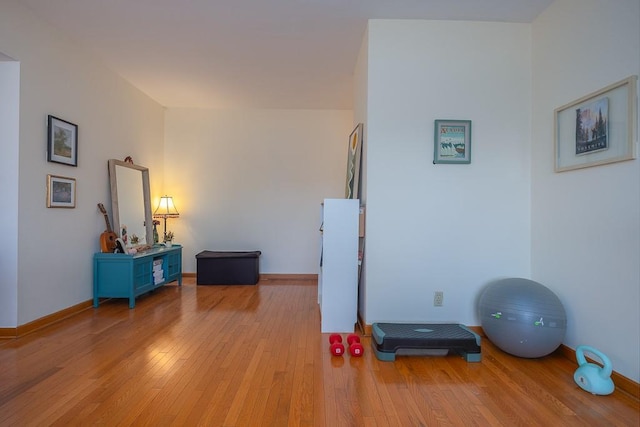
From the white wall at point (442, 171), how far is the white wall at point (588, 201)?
0.54ft

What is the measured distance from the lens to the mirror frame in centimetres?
395

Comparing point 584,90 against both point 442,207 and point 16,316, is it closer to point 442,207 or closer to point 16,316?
point 442,207

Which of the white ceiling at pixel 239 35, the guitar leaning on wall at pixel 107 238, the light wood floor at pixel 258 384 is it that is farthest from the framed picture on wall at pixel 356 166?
the guitar leaning on wall at pixel 107 238

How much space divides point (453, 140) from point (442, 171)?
0.91 feet

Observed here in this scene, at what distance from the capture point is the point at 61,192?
3.20 meters

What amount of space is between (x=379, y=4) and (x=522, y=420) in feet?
9.59

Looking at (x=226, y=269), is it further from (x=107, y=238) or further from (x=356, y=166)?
(x=356, y=166)

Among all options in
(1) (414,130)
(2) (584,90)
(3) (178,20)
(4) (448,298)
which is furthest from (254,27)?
(4) (448,298)

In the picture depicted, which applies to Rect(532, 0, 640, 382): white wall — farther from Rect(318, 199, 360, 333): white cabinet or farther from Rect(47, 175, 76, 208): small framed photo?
Rect(47, 175, 76, 208): small framed photo

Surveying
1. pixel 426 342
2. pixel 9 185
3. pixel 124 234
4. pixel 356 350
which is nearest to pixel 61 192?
pixel 9 185

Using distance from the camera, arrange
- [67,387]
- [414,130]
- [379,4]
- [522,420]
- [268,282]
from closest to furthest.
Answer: [522,420], [67,387], [379,4], [414,130], [268,282]

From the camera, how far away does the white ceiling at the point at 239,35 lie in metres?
2.70

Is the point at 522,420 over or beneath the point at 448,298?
beneath

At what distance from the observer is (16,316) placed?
2.72 meters
